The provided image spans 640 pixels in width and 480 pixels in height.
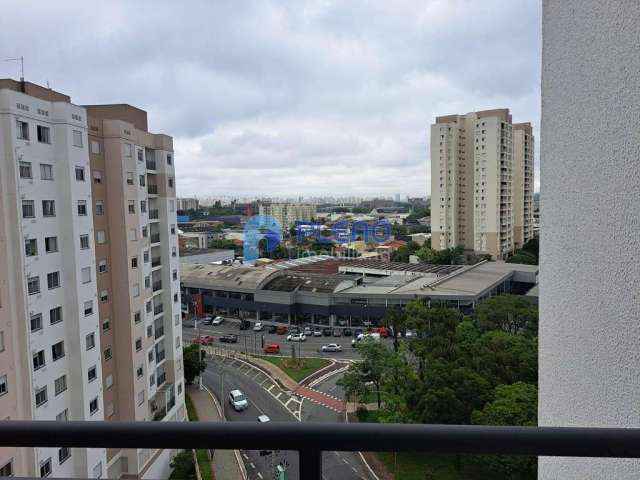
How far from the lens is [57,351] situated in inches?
157

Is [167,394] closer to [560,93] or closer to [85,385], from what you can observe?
[85,385]

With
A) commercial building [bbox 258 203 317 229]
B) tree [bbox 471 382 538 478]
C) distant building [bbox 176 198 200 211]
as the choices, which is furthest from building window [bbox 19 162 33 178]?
distant building [bbox 176 198 200 211]

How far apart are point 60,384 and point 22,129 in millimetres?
1990

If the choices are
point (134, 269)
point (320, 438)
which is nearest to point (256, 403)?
point (134, 269)

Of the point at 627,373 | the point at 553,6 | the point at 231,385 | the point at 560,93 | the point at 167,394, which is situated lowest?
the point at 231,385

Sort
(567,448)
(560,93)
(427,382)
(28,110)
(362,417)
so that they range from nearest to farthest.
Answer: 1. (567,448)
2. (560,93)
3. (28,110)
4. (427,382)
5. (362,417)

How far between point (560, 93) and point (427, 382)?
5.03m

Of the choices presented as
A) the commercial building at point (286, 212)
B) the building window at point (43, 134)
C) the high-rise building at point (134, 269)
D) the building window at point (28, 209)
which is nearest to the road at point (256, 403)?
the high-rise building at point (134, 269)

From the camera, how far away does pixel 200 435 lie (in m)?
0.38

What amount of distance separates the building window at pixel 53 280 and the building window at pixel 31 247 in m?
0.24

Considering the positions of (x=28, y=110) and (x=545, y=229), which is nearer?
(x=545, y=229)

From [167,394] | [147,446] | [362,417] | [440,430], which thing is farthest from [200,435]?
[362,417]

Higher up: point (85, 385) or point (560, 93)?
point (560, 93)

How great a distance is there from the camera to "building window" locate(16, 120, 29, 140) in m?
3.61
